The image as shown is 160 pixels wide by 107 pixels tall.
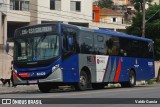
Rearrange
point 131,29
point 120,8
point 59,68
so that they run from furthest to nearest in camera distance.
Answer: point 120,8, point 131,29, point 59,68

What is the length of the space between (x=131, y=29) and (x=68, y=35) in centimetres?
4301

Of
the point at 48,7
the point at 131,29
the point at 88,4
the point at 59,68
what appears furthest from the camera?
the point at 88,4

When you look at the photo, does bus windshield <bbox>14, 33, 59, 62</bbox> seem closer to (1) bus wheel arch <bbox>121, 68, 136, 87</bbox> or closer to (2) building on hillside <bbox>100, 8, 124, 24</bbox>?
(1) bus wheel arch <bbox>121, 68, 136, 87</bbox>

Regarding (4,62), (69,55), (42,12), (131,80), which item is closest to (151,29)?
(42,12)

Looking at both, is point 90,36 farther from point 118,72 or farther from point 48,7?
point 48,7

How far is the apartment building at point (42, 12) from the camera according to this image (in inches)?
2768

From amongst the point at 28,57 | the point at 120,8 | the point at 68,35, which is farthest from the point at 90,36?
the point at 120,8

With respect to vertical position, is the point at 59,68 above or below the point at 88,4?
below

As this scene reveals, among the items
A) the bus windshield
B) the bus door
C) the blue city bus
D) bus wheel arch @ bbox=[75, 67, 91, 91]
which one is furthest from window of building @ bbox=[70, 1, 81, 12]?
the bus windshield

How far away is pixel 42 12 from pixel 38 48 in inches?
1849

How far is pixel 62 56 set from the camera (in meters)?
24.1

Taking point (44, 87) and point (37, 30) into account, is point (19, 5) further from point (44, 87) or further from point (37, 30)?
point (37, 30)

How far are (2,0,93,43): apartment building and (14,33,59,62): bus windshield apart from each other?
43.3 meters

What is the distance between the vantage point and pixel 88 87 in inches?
1065
